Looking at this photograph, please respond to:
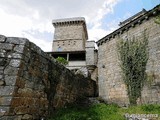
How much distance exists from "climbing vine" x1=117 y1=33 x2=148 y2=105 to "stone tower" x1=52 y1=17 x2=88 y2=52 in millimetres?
20234

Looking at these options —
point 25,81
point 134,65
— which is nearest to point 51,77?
point 25,81

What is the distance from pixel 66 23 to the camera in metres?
32.3

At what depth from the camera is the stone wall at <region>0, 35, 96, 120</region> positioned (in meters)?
3.99

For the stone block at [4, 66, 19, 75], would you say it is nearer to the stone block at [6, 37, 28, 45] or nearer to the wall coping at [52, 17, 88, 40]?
the stone block at [6, 37, 28, 45]

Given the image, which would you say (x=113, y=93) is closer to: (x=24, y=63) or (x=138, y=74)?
(x=138, y=74)

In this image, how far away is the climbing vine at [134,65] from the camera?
9.35 m

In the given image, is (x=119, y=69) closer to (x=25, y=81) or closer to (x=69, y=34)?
(x=25, y=81)

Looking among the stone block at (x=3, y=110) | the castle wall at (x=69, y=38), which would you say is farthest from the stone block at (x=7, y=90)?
the castle wall at (x=69, y=38)

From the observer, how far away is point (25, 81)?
4418mm

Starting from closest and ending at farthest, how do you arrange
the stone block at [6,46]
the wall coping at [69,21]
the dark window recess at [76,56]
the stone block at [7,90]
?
the stone block at [7,90]
the stone block at [6,46]
the dark window recess at [76,56]
the wall coping at [69,21]

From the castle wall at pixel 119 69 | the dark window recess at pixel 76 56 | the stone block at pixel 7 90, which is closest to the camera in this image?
the stone block at pixel 7 90

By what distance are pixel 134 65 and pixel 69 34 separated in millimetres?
22907

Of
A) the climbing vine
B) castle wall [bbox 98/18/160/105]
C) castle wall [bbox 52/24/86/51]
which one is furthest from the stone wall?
castle wall [bbox 52/24/86/51]

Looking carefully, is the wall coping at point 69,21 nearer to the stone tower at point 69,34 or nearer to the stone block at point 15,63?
the stone tower at point 69,34
